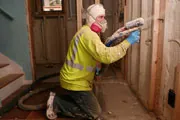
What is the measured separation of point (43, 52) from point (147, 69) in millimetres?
3089

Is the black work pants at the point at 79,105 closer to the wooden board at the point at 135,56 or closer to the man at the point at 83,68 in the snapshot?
the man at the point at 83,68

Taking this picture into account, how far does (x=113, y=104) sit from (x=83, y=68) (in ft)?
2.23

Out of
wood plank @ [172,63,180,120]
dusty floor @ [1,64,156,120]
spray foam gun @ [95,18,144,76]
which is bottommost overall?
dusty floor @ [1,64,156,120]

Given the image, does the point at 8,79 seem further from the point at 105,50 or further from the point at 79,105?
the point at 105,50

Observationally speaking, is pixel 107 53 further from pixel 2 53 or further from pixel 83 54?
pixel 2 53

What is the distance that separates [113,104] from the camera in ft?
6.41

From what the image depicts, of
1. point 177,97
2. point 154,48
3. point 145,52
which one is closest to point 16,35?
point 145,52

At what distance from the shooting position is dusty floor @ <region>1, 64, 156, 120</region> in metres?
1.69

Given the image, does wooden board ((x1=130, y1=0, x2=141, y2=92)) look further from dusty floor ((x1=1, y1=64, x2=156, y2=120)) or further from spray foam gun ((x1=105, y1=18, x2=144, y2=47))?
spray foam gun ((x1=105, y1=18, x2=144, y2=47))

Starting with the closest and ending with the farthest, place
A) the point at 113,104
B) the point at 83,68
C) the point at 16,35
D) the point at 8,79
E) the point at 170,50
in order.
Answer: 1. the point at 170,50
2. the point at 83,68
3. the point at 113,104
4. the point at 8,79
5. the point at 16,35

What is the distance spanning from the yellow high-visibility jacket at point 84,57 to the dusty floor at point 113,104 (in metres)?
0.42

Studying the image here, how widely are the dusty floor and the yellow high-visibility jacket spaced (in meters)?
0.42

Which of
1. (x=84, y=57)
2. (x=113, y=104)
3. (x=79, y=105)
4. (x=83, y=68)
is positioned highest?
(x=84, y=57)

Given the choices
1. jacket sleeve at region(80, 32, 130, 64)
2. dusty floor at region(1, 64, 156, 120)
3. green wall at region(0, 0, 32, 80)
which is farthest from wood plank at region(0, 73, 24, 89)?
jacket sleeve at region(80, 32, 130, 64)
